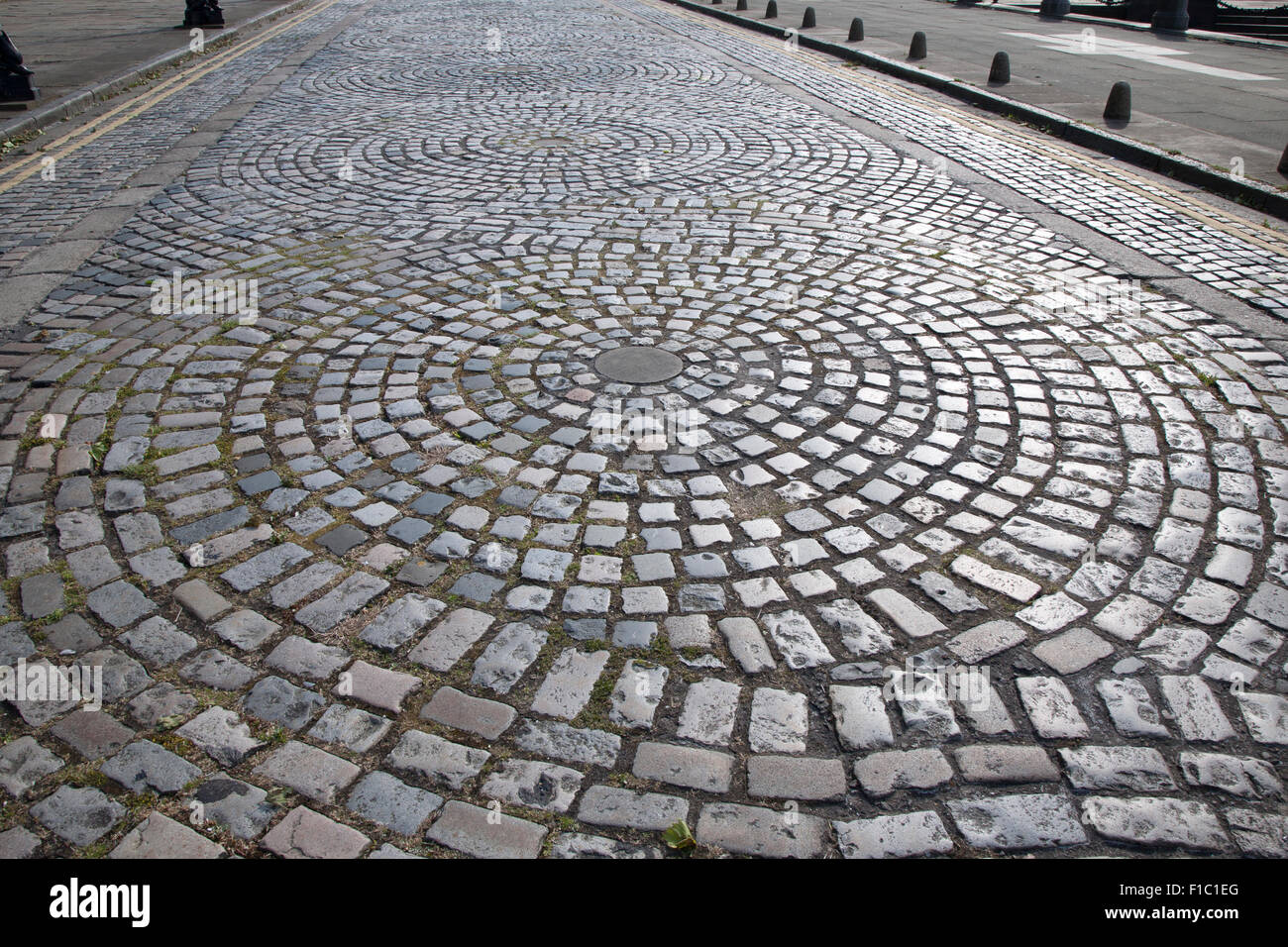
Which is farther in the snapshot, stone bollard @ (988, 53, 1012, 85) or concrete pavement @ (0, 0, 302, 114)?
concrete pavement @ (0, 0, 302, 114)

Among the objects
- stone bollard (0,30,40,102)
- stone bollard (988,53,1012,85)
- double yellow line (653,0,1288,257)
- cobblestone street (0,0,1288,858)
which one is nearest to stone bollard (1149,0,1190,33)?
double yellow line (653,0,1288,257)

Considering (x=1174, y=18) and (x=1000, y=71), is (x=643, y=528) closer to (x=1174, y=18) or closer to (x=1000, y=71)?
(x=1000, y=71)

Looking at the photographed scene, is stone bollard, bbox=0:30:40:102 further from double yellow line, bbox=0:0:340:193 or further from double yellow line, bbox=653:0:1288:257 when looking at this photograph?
double yellow line, bbox=653:0:1288:257

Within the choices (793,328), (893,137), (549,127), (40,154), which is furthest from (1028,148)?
(40,154)

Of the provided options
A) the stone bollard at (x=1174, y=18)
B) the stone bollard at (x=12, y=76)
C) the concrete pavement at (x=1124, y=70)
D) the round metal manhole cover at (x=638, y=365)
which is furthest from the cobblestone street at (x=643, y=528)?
the stone bollard at (x=1174, y=18)

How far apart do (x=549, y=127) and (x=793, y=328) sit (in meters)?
6.02

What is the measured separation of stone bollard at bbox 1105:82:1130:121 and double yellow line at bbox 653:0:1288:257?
3.00 ft

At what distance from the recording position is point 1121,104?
393 inches

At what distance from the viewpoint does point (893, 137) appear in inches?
377

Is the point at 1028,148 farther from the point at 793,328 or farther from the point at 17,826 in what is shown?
the point at 17,826

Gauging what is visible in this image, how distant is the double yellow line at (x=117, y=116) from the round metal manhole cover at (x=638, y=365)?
686cm

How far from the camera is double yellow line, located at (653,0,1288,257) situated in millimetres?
6789

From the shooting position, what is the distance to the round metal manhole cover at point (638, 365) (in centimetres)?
450
